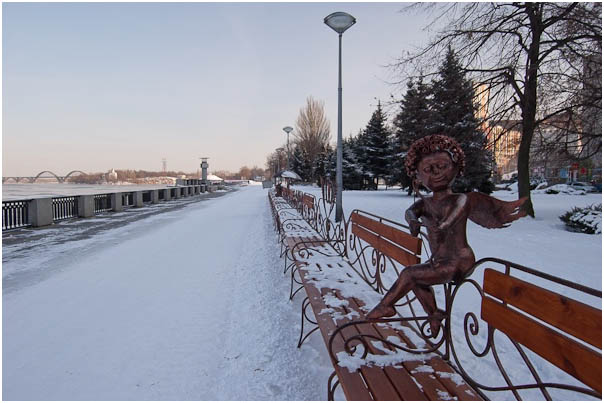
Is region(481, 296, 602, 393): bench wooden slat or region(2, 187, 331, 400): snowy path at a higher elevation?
region(481, 296, 602, 393): bench wooden slat

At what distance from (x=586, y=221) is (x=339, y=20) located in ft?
28.7

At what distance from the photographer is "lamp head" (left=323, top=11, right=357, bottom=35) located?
34.2 ft

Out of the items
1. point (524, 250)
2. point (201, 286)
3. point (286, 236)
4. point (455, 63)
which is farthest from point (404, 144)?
point (201, 286)

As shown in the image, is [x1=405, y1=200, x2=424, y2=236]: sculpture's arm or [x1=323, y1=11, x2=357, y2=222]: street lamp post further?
[x1=323, y1=11, x2=357, y2=222]: street lamp post

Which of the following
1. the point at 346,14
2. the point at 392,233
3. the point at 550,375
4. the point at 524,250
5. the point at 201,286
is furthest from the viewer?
the point at 346,14

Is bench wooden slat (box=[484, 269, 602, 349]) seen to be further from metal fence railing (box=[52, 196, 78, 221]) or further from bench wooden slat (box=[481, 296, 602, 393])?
metal fence railing (box=[52, 196, 78, 221])

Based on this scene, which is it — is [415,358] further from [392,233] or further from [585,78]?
[585,78]

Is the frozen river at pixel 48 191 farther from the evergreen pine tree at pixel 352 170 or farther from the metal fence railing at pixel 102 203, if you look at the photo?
the evergreen pine tree at pixel 352 170

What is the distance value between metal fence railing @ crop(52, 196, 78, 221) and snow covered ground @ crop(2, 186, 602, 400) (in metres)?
5.64

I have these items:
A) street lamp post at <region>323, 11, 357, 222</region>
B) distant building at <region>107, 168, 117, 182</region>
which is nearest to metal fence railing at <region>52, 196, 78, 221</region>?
street lamp post at <region>323, 11, 357, 222</region>

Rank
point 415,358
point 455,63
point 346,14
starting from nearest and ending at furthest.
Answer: point 415,358 → point 346,14 → point 455,63

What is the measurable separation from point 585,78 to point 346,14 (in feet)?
22.0

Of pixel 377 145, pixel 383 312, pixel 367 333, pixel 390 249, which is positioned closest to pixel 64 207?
pixel 390 249

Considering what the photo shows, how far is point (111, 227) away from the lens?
1113 cm
